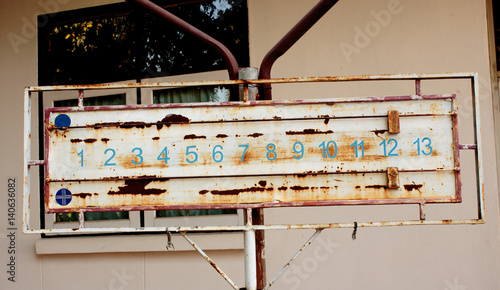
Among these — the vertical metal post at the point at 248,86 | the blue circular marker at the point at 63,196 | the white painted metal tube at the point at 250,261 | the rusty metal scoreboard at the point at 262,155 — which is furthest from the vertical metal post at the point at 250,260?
the blue circular marker at the point at 63,196

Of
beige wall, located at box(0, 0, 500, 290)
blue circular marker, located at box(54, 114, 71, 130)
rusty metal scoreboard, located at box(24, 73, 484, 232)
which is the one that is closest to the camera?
rusty metal scoreboard, located at box(24, 73, 484, 232)

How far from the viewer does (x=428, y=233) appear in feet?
13.0

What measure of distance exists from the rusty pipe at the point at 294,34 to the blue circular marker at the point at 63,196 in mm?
1145

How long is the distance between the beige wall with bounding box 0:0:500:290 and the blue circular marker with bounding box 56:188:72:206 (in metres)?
1.99

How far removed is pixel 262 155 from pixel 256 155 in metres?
0.03

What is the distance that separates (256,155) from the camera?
2.40m

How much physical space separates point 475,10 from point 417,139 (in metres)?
2.18

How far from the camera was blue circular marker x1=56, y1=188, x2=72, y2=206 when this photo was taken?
2449 mm

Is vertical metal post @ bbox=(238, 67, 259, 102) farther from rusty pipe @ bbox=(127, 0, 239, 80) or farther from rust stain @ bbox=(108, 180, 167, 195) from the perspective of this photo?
rust stain @ bbox=(108, 180, 167, 195)

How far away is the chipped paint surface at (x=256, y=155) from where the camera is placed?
2.38m

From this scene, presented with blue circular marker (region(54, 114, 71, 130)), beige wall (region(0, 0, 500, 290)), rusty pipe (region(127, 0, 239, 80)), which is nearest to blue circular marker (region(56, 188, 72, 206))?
blue circular marker (region(54, 114, 71, 130))

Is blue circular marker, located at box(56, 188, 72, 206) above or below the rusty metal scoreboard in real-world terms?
below

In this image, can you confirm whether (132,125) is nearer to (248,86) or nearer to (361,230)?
(248,86)

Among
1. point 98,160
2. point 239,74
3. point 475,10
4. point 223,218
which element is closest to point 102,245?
point 223,218
